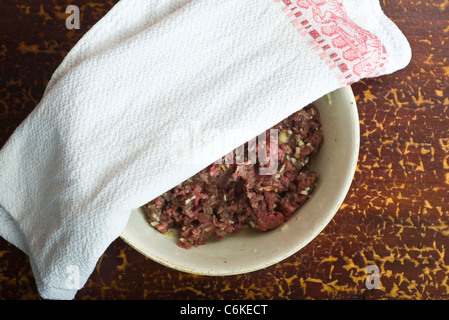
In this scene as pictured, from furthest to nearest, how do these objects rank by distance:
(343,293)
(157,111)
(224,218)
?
(343,293) < (224,218) < (157,111)

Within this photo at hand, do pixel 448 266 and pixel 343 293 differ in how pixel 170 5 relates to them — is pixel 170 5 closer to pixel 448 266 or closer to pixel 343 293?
pixel 343 293

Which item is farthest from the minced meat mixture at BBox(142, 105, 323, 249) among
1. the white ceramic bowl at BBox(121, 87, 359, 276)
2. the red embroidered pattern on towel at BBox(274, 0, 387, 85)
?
the red embroidered pattern on towel at BBox(274, 0, 387, 85)

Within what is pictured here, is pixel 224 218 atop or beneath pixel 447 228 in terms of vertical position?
atop

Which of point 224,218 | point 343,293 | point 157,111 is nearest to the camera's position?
point 157,111

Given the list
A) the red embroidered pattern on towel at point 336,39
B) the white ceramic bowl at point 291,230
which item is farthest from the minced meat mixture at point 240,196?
the red embroidered pattern on towel at point 336,39

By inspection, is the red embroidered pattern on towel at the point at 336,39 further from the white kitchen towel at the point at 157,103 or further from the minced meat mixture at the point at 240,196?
the minced meat mixture at the point at 240,196

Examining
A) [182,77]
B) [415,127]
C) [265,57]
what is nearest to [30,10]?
[182,77]
